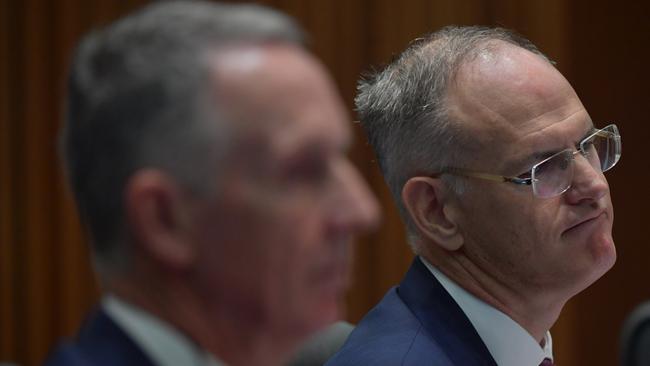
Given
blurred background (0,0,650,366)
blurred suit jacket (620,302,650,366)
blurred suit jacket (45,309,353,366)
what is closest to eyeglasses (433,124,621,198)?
blurred suit jacket (620,302,650,366)

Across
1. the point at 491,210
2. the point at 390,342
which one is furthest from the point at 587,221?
the point at 390,342

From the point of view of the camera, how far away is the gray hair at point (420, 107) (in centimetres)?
199

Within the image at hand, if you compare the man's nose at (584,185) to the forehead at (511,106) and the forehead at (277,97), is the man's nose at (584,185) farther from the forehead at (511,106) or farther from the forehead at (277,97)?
the forehead at (277,97)

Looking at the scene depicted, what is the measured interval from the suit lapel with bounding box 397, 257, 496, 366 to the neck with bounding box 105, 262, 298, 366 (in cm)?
102

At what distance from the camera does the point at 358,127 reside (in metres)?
3.71

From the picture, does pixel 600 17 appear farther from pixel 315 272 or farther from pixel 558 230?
pixel 315 272

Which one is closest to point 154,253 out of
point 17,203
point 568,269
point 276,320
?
point 276,320

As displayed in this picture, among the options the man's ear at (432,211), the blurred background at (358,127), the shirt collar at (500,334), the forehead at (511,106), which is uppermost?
the forehead at (511,106)

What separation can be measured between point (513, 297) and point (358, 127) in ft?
5.91

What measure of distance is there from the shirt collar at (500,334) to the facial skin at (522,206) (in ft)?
0.07

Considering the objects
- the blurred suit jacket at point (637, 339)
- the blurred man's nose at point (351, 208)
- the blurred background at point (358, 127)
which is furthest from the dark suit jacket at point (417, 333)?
the blurred background at point (358, 127)

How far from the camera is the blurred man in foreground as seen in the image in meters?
0.88

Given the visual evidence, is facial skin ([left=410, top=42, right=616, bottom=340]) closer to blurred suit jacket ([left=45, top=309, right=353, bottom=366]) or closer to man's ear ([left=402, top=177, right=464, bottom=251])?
man's ear ([left=402, top=177, right=464, bottom=251])

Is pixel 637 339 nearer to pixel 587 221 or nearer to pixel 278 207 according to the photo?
pixel 587 221
